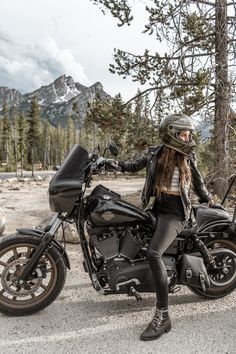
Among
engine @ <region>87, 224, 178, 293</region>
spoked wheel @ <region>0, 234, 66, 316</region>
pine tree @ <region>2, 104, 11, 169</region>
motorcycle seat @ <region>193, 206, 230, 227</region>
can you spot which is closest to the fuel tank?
engine @ <region>87, 224, 178, 293</region>

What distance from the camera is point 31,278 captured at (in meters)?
3.79

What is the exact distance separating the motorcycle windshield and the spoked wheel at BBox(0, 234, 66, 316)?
2.47 ft

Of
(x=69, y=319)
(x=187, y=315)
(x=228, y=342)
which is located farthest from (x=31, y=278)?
(x=228, y=342)

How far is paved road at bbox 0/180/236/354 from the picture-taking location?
315 cm

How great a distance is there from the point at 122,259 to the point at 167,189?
0.86 m

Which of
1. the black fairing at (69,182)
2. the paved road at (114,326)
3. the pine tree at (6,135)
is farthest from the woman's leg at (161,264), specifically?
the pine tree at (6,135)

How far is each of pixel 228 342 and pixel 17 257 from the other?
Answer: 2.24 m

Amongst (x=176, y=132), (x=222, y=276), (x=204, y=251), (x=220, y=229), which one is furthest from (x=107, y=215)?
(x=222, y=276)

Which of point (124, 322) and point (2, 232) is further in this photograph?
point (2, 232)

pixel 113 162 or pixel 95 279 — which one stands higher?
pixel 113 162

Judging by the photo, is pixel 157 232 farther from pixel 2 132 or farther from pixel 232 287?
pixel 2 132

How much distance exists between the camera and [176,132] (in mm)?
3539

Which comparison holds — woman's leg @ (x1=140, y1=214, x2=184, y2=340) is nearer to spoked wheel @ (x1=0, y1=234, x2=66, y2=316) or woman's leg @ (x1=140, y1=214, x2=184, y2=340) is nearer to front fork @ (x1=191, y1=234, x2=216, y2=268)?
front fork @ (x1=191, y1=234, x2=216, y2=268)

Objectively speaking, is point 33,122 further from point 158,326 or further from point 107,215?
point 158,326
